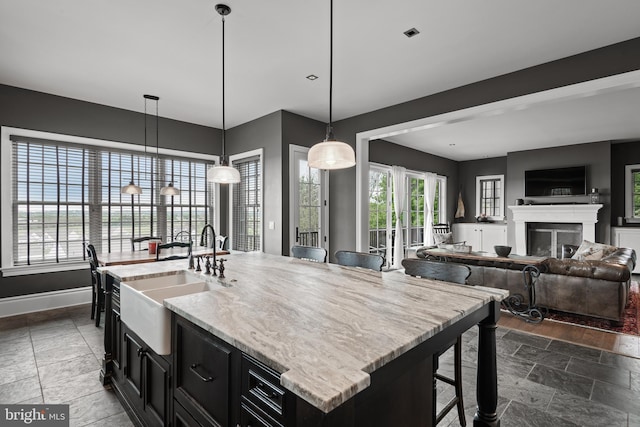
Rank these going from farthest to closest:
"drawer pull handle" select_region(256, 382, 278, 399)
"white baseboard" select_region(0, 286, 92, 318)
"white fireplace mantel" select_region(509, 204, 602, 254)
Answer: "white fireplace mantel" select_region(509, 204, 602, 254) < "white baseboard" select_region(0, 286, 92, 318) < "drawer pull handle" select_region(256, 382, 278, 399)

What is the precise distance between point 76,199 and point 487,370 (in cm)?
533

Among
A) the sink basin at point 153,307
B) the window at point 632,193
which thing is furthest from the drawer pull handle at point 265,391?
the window at point 632,193

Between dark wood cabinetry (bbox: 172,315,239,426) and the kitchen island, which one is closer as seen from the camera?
the kitchen island

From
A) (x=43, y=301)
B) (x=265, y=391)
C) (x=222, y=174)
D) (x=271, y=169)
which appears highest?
(x=271, y=169)

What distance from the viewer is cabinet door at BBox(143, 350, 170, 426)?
1.61 m

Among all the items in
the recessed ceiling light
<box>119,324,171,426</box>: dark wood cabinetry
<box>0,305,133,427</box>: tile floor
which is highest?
the recessed ceiling light

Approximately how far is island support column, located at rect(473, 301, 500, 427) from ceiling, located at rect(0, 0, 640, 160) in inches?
91.1

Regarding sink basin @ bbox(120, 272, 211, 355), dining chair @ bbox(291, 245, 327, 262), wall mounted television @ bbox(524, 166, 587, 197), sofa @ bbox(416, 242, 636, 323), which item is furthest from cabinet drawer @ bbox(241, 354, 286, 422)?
wall mounted television @ bbox(524, 166, 587, 197)

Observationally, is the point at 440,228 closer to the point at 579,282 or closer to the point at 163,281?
the point at 579,282

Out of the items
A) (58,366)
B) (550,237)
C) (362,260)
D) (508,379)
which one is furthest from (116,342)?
(550,237)

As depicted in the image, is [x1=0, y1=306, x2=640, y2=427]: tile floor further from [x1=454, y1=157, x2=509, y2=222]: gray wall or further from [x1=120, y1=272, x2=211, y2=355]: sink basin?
[x1=454, y1=157, x2=509, y2=222]: gray wall

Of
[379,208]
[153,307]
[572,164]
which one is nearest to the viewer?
[153,307]

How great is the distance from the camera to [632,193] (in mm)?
6953

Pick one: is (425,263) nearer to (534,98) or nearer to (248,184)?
(534,98)
